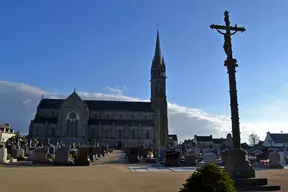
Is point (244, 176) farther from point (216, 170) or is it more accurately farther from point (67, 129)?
point (67, 129)

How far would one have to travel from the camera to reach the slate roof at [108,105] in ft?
284

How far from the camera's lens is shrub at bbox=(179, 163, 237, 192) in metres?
5.41

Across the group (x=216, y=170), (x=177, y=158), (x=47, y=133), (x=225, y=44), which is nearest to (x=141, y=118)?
(x=47, y=133)

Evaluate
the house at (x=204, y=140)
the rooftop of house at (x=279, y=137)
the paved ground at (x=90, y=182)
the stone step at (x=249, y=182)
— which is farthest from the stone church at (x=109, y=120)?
the stone step at (x=249, y=182)

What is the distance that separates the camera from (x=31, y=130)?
76812 millimetres

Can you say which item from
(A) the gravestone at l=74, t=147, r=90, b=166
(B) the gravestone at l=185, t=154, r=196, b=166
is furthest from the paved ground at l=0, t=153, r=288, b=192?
(B) the gravestone at l=185, t=154, r=196, b=166

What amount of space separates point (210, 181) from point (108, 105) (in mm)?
85780

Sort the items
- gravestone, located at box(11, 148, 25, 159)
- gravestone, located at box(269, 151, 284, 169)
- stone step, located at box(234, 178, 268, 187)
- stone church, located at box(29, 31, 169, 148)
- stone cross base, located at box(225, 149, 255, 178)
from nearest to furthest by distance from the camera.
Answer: stone step, located at box(234, 178, 268, 187) → stone cross base, located at box(225, 149, 255, 178) → gravestone, located at box(269, 151, 284, 169) → gravestone, located at box(11, 148, 25, 159) → stone church, located at box(29, 31, 169, 148)

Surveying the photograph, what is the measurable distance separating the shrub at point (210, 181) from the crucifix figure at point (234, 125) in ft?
15.4

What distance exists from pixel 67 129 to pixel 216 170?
7560 centimetres

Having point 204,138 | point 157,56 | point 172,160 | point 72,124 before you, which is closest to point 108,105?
point 72,124

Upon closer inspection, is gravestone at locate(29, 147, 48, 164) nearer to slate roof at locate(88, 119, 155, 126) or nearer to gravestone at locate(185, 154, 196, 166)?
gravestone at locate(185, 154, 196, 166)

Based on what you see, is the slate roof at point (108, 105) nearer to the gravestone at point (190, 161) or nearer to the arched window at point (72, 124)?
the arched window at point (72, 124)

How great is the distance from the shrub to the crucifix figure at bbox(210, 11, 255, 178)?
15.4ft
